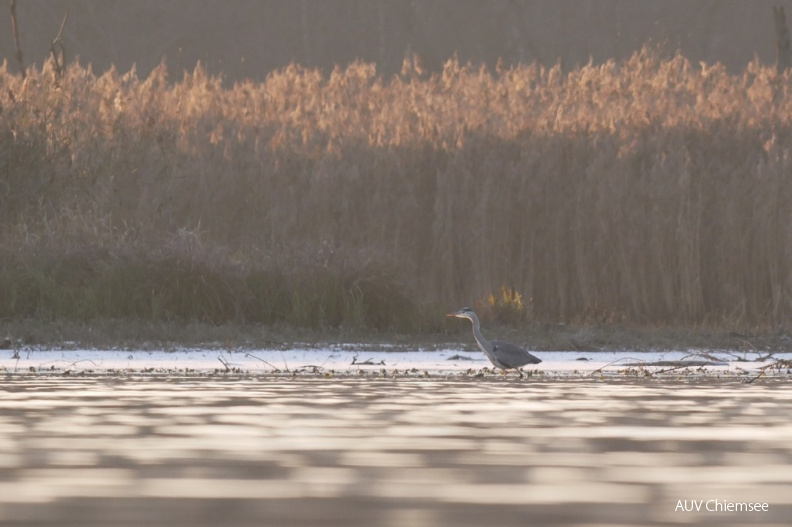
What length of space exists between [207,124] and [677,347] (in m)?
6.00

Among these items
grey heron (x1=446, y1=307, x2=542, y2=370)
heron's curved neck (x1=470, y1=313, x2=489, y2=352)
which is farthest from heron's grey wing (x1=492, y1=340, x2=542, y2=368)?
heron's curved neck (x1=470, y1=313, x2=489, y2=352)

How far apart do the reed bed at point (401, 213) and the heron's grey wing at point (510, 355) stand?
2.80m

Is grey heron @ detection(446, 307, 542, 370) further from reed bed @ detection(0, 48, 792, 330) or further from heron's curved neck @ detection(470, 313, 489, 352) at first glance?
reed bed @ detection(0, 48, 792, 330)

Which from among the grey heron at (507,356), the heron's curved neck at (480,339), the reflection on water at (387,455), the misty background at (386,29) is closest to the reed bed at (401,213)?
the heron's curved neck at (480,339)

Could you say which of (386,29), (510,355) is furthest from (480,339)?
(386,29)

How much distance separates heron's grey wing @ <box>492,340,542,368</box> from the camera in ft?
38.5

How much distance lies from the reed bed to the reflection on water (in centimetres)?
442

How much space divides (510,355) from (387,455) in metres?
5.10

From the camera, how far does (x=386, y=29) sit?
56656 millimetres

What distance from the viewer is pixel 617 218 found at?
15.8 m

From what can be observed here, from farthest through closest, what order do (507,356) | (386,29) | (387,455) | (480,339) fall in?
1. (386,29)
2. (480,339)
3. (507,356)
4. (387,455)

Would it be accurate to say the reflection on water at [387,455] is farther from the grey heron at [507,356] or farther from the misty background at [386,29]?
the misty background at [386,29]

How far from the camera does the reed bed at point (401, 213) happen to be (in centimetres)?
1466

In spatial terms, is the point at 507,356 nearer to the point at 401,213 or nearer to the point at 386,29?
the point at 401,213
